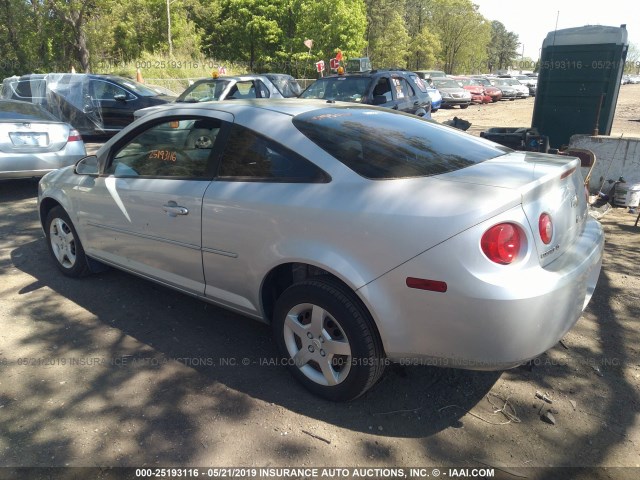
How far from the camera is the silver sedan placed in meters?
6.81

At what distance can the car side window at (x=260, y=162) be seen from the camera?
9.00ft

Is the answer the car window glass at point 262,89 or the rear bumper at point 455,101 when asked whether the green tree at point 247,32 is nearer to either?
the rear bumper at point 455,101

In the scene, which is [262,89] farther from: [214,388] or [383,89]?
[214,388]

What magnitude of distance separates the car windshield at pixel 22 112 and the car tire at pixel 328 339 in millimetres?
6226

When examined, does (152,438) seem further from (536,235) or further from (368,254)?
(536,235)

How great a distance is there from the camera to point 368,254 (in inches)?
95.0

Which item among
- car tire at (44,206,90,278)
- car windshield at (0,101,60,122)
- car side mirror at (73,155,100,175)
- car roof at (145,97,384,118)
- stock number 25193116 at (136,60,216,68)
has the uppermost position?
stock number 25193116 at (136,60,216,68)

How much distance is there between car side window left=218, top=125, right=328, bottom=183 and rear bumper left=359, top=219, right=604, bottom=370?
29.6 inches

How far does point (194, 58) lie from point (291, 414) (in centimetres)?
3919

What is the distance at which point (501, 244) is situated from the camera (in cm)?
222

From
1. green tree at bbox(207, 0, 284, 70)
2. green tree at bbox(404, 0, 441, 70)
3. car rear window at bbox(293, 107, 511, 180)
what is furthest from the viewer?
green tree at bbox(404, 0, 441, 70)

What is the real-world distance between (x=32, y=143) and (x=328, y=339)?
630 centimetres

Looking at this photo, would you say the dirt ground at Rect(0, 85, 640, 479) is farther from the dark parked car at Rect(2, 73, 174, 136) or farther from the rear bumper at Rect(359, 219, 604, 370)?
the dark parked car at Rect(2, 73, 174, 136)

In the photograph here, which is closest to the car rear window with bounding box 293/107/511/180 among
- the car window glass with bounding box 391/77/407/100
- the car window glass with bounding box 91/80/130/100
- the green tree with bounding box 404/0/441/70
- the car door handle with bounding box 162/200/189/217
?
the car door handle with bounding box 162/200/189/217
